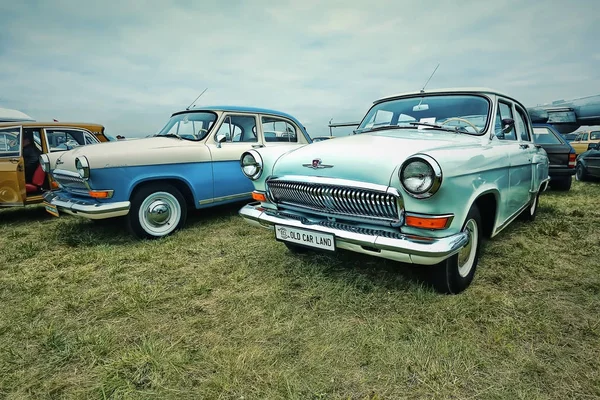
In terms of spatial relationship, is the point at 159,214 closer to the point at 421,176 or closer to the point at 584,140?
the point at 421,176

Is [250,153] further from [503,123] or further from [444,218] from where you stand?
[503,123]

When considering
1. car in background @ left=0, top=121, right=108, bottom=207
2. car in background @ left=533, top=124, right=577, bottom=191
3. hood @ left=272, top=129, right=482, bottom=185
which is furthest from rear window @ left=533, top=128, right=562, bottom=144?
car in background @ left=0, top=121, right=108, bottom=207

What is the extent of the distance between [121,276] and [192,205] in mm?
1709

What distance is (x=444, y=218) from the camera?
2121mm

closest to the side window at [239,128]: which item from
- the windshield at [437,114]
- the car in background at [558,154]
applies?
the windshield at [437,114]

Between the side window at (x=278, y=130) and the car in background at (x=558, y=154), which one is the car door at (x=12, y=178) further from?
the car in background at (x=558, y=154)

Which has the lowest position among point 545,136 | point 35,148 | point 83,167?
point 83,167

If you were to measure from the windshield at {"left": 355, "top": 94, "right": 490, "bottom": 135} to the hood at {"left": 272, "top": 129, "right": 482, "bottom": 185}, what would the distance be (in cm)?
18

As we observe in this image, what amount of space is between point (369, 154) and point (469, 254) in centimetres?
118

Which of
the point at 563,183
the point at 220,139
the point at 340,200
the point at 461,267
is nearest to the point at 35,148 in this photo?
the point at 220,139

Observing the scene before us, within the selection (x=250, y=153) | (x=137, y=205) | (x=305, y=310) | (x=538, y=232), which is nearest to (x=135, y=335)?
(x=305, y=310)

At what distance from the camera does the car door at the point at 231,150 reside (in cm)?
479

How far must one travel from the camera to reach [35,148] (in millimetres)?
5590

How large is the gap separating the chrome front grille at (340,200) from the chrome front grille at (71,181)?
2507 millimetres
